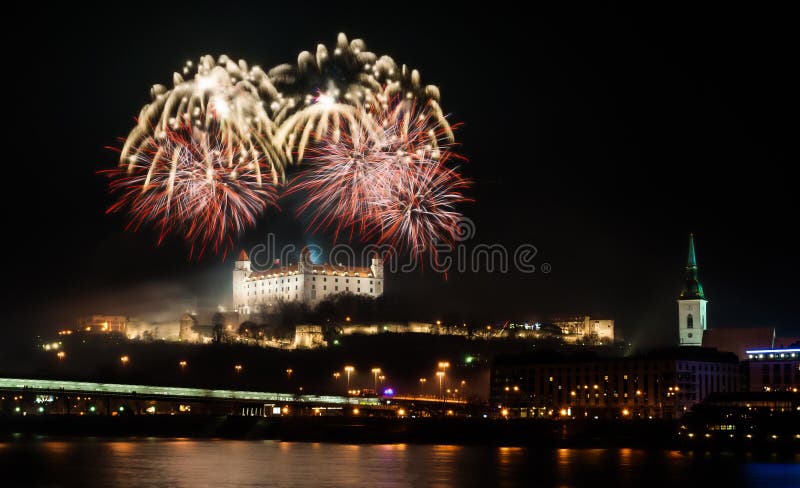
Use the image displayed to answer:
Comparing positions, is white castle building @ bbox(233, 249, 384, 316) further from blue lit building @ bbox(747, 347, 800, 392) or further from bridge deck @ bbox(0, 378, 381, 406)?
blue lit building @ bbox(747, 347, 800, 392)

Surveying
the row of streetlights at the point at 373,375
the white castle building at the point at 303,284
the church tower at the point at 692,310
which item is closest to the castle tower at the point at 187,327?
the white castle building at the point at 303,284

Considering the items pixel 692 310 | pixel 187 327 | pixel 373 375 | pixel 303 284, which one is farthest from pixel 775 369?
pixel 187 327

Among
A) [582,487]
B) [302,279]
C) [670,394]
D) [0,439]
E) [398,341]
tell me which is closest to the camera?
[582,487]

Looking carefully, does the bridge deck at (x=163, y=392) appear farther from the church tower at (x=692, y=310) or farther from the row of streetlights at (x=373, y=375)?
the church tower at (x=692, y=310)

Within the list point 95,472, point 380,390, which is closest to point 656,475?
point 95,472

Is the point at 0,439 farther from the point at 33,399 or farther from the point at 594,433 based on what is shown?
the point at 594,433

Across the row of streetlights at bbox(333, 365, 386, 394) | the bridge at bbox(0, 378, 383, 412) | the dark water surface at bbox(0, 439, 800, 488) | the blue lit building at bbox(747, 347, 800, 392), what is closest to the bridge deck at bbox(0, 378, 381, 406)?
the bridge at bbox(0, 378, 383, 412)
